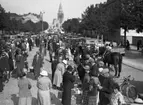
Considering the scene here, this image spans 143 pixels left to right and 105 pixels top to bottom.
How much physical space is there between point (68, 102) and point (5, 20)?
69.1 meters

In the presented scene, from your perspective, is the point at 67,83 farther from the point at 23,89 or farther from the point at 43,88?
the point at 23,89

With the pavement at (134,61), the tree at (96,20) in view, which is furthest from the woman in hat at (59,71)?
the tree at (96,20)

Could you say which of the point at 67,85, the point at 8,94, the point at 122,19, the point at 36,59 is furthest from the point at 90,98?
the point at 122,19

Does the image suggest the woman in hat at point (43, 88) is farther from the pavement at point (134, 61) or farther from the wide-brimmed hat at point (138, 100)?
the pavement at point (134, 61)

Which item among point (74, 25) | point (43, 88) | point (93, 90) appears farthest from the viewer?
point (74, 25)

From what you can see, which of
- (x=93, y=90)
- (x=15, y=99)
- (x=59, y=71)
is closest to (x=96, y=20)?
(x=59, y=71)

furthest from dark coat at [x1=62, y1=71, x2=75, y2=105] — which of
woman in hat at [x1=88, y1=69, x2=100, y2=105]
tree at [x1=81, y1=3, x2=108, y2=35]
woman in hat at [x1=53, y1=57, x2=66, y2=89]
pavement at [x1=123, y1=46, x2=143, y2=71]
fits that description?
tree at [x1=81, y1=3, x2=108, y2=35]

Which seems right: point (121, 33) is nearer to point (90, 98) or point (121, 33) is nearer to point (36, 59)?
point (36, 59)

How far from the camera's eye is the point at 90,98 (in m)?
7.61

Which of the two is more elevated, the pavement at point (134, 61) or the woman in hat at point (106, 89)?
the woman in hat at point (106, 89)

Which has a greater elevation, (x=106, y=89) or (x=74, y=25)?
(x=74, y=25)

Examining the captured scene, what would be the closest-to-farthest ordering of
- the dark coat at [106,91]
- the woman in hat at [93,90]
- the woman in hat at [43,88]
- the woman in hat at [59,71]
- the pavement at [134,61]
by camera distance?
the dark coat at [106,91]
the woman in hat at [43,88]
the woman in hat at [93,90]
the woman in hat at [59,71]
the pavement at [134,61]

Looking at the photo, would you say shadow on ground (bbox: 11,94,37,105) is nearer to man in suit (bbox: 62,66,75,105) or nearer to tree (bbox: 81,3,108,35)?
man in suit (bbox: 62,66,75,105)

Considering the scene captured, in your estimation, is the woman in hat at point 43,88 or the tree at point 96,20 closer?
the woman in hat at point 43,88
